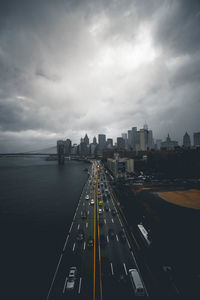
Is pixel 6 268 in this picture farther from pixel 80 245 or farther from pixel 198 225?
pixel 198 225

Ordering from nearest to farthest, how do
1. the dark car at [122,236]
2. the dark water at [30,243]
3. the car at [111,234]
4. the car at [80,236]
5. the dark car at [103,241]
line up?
the dark water at [30,243] < the dark car at [103,241] < the dark car at [122,236] < the car at [80,236] < the car at [111,234]

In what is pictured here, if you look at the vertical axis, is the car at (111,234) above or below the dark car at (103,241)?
above

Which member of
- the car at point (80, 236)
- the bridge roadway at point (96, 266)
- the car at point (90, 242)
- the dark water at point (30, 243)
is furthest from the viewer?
the car at point (80, 236)

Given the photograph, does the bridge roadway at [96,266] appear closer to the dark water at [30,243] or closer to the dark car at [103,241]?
the dark car at [103,241]

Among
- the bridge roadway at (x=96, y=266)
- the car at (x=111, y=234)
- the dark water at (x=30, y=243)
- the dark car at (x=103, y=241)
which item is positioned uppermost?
the car at (x=111, y=234)

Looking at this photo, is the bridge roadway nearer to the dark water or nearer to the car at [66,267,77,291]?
the car at [66,267,77,291]

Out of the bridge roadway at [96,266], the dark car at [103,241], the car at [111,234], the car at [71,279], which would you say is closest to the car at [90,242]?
the bridge roadway at [96,266]

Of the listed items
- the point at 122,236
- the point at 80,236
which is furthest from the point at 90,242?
the point at 122,236

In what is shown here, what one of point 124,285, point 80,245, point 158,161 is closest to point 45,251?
point 80,245

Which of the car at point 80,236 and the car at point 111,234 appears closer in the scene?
the car at point 80,236
